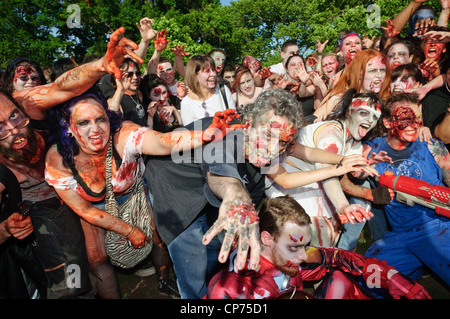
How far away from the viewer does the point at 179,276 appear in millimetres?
2352

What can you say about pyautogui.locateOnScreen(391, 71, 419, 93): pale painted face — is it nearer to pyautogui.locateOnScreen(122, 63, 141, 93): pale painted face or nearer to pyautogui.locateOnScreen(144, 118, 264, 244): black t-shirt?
pyautogui.locateOnScreen(144, 118, 264, 244): black t-shirt

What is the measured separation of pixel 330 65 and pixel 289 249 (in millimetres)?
4040

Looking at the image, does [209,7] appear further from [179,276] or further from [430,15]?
[179,276]

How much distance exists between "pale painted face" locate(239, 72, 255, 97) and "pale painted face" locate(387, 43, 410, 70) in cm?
218

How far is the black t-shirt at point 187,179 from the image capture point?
2041 mm

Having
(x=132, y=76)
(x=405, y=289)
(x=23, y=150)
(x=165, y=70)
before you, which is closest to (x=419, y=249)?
(x=405, y=289)

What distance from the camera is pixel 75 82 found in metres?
1.92

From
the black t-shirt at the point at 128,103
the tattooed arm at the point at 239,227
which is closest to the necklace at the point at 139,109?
the black t-shirt at the point at 128,103

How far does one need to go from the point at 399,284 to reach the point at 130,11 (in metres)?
23.5

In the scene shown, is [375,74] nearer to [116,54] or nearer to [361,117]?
[361,117]

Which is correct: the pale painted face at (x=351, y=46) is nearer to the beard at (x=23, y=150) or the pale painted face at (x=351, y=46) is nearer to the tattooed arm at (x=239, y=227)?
the tattooed arm at (x=239, y=227)

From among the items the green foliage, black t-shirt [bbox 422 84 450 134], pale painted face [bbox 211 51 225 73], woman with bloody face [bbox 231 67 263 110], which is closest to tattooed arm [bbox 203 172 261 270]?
black t-shirt [bbox 422 84 450 134]

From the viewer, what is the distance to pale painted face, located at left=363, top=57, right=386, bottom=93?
3.39 metres

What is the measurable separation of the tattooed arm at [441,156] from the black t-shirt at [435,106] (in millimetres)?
660
